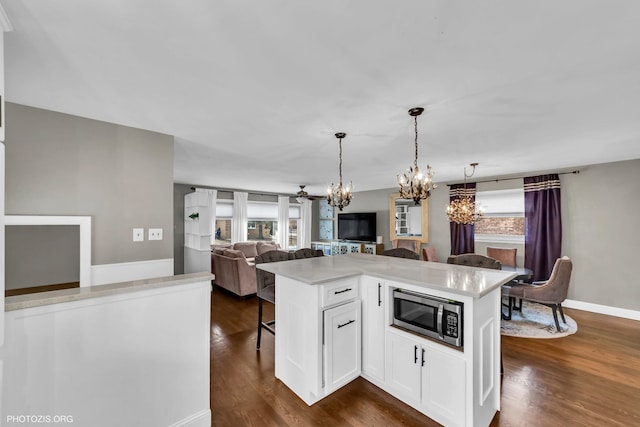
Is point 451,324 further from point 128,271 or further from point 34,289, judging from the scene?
point 34,289

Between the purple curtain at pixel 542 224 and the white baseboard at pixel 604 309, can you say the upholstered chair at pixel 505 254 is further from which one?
the white baseboard at pixel 604 309

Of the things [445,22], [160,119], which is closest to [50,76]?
[160,119]

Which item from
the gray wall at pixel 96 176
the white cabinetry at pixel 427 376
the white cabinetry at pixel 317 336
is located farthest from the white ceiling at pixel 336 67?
the white cabinetry at pixel 427 376

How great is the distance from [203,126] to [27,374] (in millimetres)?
2096

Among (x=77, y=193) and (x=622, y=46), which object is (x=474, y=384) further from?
(x=77, y=193)

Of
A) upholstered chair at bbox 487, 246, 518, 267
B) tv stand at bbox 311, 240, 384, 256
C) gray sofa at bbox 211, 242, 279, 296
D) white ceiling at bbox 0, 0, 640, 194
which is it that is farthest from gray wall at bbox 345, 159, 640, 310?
gray sofa at bbox 211, 242, 279, 296

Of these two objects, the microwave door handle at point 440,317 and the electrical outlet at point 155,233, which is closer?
the microwave door handle at point 440,317

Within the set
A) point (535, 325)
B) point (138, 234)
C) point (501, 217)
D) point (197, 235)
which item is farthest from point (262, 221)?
point (535, 325)

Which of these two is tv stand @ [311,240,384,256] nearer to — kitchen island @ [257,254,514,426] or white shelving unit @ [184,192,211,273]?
white shelving unit @ [184,192,211,273]

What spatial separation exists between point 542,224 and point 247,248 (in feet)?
20.3

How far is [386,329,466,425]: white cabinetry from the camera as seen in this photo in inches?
67.2

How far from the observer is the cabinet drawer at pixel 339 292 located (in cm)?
204

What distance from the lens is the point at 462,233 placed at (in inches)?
215

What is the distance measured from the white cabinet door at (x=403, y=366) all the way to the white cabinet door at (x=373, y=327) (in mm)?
85
